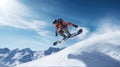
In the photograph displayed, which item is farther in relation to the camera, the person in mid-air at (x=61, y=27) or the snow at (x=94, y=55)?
the snow at (x=94, y=55)

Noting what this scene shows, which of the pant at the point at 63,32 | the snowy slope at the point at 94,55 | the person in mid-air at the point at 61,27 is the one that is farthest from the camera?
the snowy slope at the point at 94,55

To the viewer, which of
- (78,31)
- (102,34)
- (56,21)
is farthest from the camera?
(102,34)

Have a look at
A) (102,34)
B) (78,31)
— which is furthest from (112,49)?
(102,34)

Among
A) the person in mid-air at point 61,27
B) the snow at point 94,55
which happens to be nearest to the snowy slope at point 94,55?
the snow at point 94,55

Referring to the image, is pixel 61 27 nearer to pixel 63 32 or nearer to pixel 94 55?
pixel 63 32

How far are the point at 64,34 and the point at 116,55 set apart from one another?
10.4 metres

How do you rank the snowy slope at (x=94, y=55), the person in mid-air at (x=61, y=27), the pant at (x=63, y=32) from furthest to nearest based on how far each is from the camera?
1. the snowy slope at (x=94, y=55)
2. the pant at (x=63, y=32)
3. the person in mid-air at (x=61, y=27)

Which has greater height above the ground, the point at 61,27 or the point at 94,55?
the point at 61,27

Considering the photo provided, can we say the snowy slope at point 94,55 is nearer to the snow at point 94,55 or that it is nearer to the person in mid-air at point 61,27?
the snow at point 94,55

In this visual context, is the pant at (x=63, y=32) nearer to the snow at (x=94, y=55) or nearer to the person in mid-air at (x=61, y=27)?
the person in mid-air at (x=61, y=27)

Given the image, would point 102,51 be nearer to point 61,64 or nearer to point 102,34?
point 61,64

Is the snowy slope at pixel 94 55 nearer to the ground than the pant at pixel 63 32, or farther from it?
nearer to the ground

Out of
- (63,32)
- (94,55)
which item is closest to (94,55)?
(94,55)

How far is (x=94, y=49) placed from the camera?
39.6m
